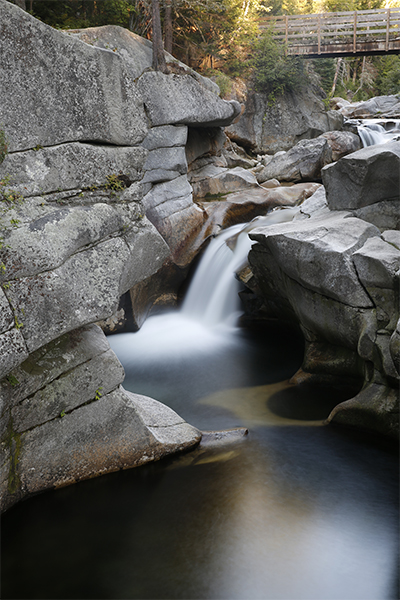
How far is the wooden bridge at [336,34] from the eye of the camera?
76.6 ft

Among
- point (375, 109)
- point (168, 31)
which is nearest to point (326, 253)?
point (168, 31)

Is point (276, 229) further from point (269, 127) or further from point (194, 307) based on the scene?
point (269, 127)

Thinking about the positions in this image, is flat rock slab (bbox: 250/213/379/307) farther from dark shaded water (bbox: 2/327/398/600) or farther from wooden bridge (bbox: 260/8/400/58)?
wooden bridge (bbox: 260/8/400/58)

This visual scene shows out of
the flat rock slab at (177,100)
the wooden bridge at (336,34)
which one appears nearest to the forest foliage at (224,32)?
the wooden bridge at (336,34)

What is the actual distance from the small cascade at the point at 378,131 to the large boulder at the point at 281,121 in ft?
8.46

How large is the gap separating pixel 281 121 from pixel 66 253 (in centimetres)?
2040

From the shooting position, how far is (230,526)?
4.78 m

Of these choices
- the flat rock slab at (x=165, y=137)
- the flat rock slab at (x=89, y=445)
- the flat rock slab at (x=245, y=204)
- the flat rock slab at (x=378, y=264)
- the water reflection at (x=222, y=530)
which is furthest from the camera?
the flat rock slab at (x=245, y=204)

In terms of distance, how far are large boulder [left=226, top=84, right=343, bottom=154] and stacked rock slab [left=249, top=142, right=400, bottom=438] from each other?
1420 cm

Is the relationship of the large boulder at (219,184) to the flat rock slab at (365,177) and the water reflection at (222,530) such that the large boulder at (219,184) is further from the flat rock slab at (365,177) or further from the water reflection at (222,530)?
the water reflection at (222,530)

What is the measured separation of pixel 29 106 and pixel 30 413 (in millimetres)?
3480

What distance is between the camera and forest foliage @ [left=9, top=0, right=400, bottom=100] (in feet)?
44.3

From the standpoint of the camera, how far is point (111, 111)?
5.48 meters

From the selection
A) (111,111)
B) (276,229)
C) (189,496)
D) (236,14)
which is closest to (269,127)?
(236,14)
